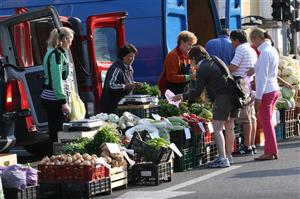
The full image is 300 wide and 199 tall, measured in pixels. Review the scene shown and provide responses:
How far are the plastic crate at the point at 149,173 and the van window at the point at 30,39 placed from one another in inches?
114

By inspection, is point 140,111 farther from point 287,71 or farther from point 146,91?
point 287,71

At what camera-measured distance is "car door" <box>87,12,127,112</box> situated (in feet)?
43.2

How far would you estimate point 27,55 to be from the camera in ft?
40.5

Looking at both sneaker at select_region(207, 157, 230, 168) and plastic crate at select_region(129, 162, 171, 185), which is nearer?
plastic crate at select_region(129, 162, 171, 185)

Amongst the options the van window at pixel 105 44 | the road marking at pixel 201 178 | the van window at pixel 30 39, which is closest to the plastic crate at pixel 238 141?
the road marking at pixel 201 178

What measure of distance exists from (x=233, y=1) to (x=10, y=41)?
276 inches

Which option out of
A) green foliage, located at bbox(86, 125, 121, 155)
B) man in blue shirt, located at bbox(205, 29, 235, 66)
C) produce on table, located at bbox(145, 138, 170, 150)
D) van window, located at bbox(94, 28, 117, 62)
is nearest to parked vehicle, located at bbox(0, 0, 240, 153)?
van window, located at bbox(94, 28, 117, 62)

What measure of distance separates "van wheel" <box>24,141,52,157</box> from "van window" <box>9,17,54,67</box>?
1631mm

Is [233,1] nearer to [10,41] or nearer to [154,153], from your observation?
[10,41]

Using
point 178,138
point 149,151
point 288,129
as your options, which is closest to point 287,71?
point 288,129

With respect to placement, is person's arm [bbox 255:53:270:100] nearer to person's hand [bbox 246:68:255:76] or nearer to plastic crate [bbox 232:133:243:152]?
person's hand [bbox 246:68:255:76]

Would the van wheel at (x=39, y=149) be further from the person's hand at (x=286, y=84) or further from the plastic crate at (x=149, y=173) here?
the person's hand at (x=286, y=84)

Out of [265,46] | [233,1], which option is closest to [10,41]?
[265,46]

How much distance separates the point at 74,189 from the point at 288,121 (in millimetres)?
7292
